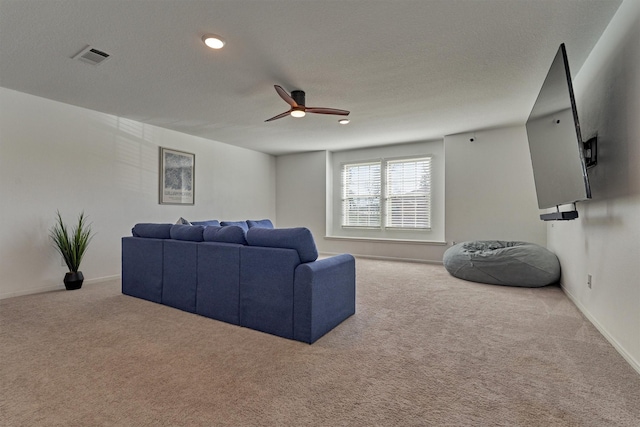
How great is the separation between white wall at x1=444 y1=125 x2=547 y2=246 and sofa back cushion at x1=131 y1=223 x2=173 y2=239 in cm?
490

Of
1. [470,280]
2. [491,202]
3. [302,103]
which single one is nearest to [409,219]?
[491,202]

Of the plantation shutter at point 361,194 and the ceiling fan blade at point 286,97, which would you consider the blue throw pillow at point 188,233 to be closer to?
Answer: the ceiling fan blade at point 286,97

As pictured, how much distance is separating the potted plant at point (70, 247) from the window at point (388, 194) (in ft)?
16.7

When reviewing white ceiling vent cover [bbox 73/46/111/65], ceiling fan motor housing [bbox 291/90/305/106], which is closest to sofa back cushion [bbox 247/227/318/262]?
ceiling fan motor housing [bbox 291/90/305/106]

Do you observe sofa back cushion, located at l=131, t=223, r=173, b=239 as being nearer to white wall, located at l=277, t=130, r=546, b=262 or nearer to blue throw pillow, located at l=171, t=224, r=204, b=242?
blue throw pillow, located at l=171, t=224, r=204, b=242

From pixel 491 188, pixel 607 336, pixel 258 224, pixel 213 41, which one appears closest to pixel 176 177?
pixel 258 224

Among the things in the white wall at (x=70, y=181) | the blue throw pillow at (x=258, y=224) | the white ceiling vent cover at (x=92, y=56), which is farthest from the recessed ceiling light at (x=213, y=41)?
the blue throw pillow at (x=258, y=224)

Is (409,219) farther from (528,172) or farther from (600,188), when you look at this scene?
(600,188)

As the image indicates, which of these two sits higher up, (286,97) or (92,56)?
(92,56)

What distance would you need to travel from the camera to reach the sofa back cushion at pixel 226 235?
113 inches

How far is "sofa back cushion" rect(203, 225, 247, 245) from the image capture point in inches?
113

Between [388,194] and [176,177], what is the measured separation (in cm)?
442

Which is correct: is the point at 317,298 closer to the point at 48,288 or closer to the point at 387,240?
the point at 48,288

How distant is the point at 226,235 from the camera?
295 centimetres
